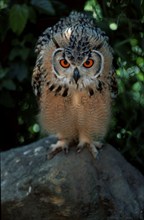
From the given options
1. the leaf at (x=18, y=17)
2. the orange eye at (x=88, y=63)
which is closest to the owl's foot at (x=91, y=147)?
the orange eye at (x=88, y=63)

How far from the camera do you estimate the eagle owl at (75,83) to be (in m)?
3.55

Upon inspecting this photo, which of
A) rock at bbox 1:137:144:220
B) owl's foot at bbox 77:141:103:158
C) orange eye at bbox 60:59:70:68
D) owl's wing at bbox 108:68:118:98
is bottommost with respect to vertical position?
rock at bbox 1:137:144:220

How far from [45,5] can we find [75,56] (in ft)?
4.90

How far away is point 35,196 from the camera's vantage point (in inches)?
158

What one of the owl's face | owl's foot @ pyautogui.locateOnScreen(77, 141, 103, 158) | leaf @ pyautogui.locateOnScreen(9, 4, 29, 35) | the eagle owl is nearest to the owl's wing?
the eagle owl

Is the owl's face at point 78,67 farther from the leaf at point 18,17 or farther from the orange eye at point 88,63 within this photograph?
the leaf at point 18,17

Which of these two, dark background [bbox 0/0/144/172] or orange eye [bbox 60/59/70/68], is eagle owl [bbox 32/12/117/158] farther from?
dark background [bbox 0/0/144/172]

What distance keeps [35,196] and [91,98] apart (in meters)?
0.71

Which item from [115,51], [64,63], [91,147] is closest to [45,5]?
[115,51]

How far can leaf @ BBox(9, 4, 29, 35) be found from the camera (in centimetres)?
474

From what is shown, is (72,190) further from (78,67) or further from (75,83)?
(78,67)

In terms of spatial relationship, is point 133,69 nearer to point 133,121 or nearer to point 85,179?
point 133,121

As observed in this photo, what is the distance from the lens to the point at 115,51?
4.80m

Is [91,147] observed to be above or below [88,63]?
below
